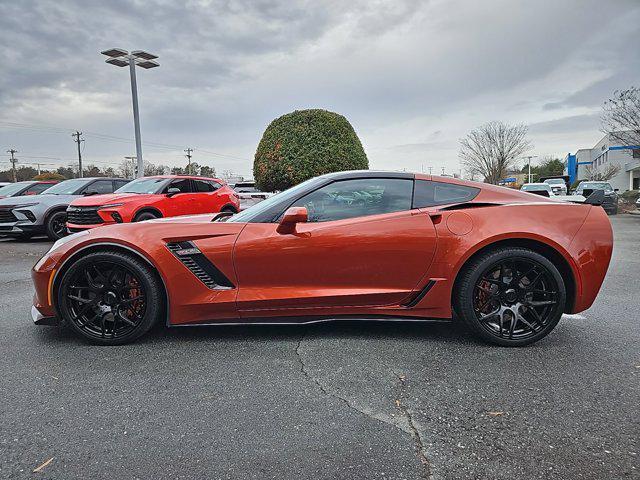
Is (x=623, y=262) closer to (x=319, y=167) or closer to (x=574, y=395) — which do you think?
(x=574, y=395)

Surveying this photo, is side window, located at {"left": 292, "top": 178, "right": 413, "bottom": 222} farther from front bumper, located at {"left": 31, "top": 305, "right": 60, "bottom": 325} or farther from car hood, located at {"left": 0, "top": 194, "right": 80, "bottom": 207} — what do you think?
car hood, located at {"left": 0, "top": 194, "right": 80, "bottom": 207}

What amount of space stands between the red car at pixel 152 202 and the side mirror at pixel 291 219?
218 inches

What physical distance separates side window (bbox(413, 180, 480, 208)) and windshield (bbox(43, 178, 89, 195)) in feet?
32.2

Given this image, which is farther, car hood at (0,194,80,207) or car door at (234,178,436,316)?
car hood at (0,194,80,207)

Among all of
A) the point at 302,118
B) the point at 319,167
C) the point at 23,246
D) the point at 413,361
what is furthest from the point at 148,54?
the point at 413,361

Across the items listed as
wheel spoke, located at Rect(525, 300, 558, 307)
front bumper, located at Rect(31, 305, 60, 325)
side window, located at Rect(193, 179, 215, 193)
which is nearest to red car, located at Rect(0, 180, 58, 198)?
side window, located at Rect(193, 179, 215, 193)

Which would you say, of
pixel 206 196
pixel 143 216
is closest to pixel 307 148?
pixel 206 196

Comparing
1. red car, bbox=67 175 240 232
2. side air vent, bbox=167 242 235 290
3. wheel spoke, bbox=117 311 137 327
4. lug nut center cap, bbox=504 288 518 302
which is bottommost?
wheel spoke, bbox=117 311 137 327

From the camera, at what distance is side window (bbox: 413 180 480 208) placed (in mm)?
3227

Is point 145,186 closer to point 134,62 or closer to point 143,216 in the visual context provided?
point 143,216

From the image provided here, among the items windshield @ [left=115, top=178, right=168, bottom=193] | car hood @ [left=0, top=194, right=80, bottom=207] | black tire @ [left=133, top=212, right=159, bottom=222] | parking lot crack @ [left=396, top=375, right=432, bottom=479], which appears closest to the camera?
parking lot crack @ [left=396, top=375, right=432, bottom=479]

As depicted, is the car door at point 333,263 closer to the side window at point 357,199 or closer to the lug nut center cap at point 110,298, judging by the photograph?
the side window at point 357,199

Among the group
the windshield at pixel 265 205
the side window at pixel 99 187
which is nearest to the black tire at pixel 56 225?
the side window at pixel 99 187

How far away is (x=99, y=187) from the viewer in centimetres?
1112
